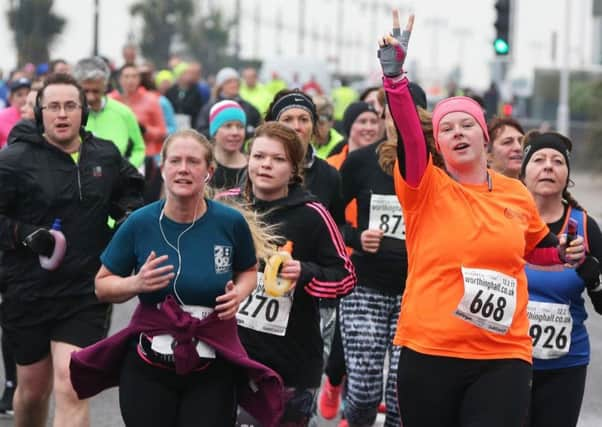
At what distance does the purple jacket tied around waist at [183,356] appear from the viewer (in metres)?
5.70

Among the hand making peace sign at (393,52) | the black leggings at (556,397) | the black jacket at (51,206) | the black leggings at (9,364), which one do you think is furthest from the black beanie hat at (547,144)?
the black leggings at (9,364)

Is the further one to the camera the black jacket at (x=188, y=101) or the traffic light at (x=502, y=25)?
the traffic light at (x=502, y=25)

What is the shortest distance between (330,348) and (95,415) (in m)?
1.50

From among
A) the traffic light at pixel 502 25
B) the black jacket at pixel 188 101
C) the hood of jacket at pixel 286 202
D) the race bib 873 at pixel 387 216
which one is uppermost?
the traffic light at pixel 502 25

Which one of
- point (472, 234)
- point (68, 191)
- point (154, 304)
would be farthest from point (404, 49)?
point (68, 191)

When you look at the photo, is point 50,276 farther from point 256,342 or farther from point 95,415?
point 95,415

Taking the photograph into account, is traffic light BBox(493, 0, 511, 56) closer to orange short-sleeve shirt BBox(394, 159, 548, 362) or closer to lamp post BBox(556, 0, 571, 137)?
lamp post BBox(556, 0, 571, 137)

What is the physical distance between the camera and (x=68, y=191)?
7.30 meters

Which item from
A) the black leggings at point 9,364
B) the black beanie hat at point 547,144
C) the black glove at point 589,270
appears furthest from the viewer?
the black leggings at point 9,364

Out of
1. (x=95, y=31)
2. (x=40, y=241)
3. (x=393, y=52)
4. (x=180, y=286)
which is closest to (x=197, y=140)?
(x=180, y=286)

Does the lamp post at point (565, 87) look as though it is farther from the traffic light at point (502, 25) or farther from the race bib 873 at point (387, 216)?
the race bib 873 at point (387, 216)

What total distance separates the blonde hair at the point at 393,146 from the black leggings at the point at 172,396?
1.31 meters

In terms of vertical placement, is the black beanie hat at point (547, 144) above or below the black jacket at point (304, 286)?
above

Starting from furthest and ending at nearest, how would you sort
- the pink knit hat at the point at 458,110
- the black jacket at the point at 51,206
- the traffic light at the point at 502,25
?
the traffic light at the point at 502,25
the black jacket at the point at 51,206
the pink knit hat at the point at 458,110
